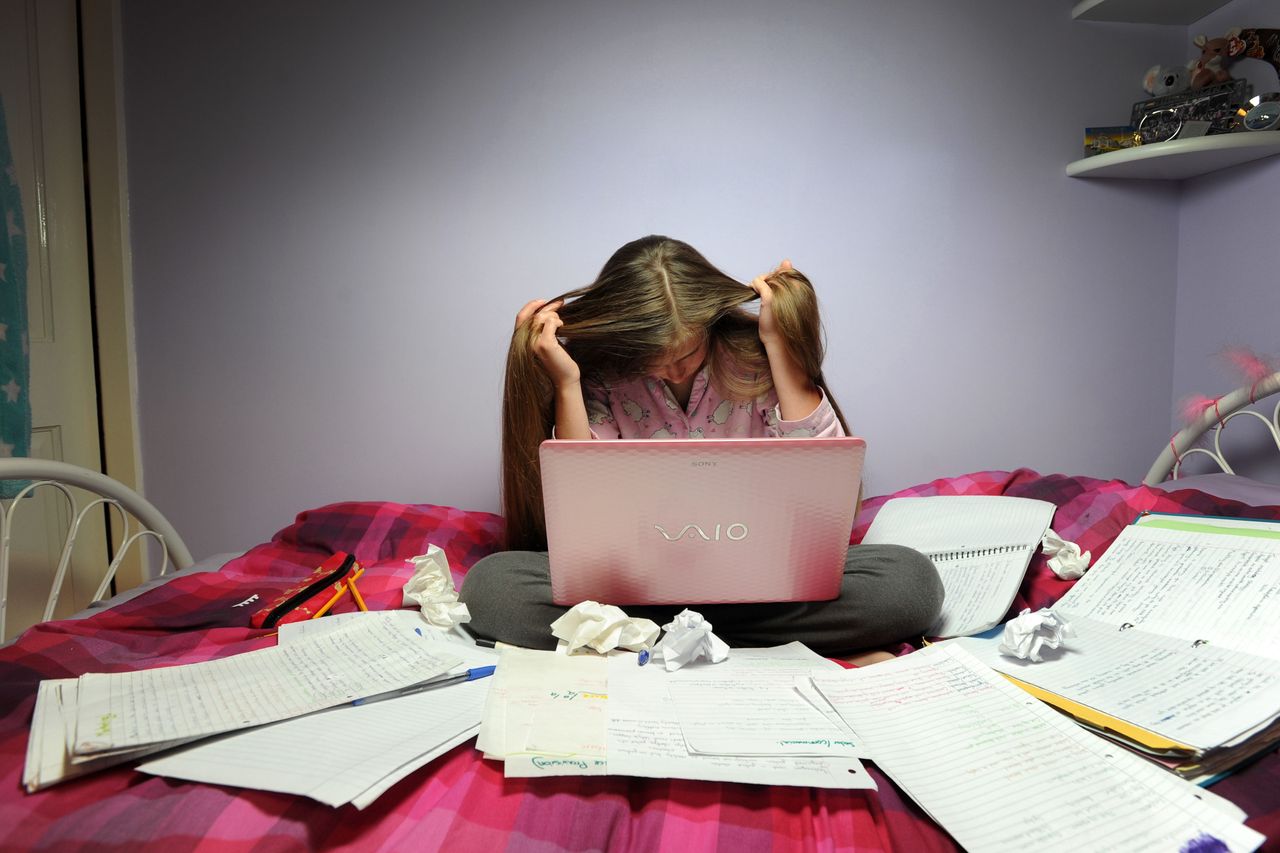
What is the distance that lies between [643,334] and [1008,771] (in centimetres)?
77

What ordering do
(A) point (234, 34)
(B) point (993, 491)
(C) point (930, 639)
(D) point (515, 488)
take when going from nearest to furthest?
(C) point (930, 639)
(D) point (515, 488)
(B) point (993, 491)
(A) point (234, 34)

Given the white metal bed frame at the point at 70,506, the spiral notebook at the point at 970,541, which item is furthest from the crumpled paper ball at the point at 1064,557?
the white metal bed frame at the point at 70,506

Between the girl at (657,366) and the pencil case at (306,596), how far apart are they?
0.23 m

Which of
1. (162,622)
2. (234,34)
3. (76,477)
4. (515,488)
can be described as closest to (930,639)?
(515,488)

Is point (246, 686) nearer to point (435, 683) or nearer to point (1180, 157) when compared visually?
point (435, 683)

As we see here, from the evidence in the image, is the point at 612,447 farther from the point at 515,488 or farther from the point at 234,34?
the point at 234,34

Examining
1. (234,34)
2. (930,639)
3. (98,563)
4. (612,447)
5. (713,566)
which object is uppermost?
(234,34)

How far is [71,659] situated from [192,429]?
98cm

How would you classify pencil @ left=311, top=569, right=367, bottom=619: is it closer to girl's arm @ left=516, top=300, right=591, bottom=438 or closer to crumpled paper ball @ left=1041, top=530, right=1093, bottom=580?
girl's arm @ left=516, top=300, right=591, bottom=438

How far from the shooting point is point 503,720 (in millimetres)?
675

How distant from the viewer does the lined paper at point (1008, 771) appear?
505 mm

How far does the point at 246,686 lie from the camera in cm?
73

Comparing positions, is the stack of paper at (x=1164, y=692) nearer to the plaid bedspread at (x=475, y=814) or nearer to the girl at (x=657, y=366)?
the plaid bedspread at (x=475, y=814)

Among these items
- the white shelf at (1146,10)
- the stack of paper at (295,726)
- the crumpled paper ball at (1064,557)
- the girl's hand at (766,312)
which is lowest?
the stack of paper at (295,726)
